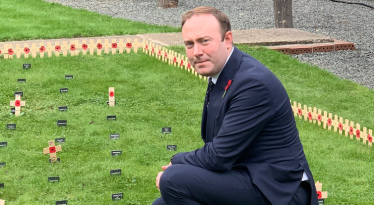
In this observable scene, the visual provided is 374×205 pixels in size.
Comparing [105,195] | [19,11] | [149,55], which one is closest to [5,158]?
[105,195]

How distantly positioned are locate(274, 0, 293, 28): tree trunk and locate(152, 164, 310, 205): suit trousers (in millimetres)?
10878

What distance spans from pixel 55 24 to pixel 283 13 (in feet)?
16.9

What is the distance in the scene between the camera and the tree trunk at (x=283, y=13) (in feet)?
47.4

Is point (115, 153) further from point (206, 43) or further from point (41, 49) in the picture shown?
point (41, 49)

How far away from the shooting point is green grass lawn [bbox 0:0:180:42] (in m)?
12.3

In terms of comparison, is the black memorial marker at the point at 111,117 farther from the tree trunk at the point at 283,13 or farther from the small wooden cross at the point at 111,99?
the tree trunk at the point at 283,13

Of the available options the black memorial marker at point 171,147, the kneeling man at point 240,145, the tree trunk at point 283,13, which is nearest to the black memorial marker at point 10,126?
the black memorial marker at point 171,147

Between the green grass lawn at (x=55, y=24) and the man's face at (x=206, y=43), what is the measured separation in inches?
332

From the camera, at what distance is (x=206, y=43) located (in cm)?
396

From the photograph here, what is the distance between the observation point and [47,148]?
6551 mm

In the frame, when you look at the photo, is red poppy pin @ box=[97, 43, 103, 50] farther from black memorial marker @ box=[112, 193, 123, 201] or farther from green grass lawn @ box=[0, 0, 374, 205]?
black memorial marker @ box=[112, 193, 123, 201]

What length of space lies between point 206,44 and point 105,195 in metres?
2.39

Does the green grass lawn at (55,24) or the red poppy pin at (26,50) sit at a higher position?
the green grass lawn at (55,24)

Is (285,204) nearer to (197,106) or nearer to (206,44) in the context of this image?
(206,44)
